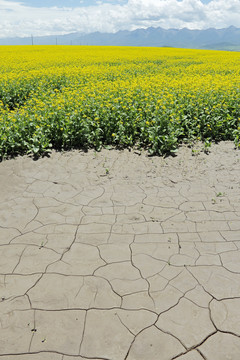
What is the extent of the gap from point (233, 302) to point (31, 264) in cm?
225

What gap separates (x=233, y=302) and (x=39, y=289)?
1989mm

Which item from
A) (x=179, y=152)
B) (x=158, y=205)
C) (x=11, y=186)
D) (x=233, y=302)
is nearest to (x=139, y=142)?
(x=179, y=152)

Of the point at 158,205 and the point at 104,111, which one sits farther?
the point at 104,111

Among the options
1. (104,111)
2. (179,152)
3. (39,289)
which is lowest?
(39,289)

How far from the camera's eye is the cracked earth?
8.16 feet

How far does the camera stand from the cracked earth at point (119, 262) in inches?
97.9

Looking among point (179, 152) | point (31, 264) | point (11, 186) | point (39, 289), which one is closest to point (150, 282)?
point (39, 289)

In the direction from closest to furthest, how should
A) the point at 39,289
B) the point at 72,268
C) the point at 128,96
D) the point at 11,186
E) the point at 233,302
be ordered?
the point at 233,302 < the point at 39,289 < the point at 72,268 < the point at 11,186 < the point at 128,96

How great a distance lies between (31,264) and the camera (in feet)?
11.0

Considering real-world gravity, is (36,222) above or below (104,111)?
below

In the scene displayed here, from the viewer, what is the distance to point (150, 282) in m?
3.07

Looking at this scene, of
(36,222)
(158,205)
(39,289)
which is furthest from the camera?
(158,205)

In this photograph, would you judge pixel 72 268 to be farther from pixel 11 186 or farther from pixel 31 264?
pixel 11 186

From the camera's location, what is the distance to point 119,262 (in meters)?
3.35
